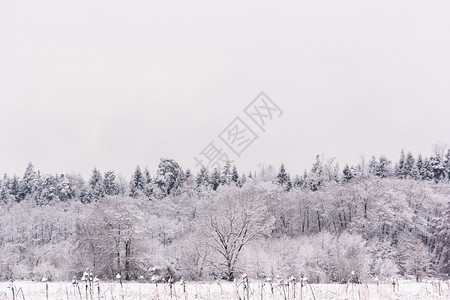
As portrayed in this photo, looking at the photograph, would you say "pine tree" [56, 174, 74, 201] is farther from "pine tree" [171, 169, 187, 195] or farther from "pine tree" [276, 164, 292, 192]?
"pine tree" [276, 164, 292, 192]

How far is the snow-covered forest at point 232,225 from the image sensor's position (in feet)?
156

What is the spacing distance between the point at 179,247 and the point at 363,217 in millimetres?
37429

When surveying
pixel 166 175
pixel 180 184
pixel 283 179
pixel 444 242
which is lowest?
pixel 444 242

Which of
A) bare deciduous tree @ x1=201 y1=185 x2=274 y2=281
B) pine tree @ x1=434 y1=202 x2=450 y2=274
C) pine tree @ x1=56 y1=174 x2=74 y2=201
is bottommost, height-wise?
pine tree @ x1=434 y1=202 x2=450 y2=274

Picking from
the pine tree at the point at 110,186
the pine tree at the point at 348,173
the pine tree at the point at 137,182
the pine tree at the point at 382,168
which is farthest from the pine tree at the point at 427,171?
the pine tree at the point at 110,186

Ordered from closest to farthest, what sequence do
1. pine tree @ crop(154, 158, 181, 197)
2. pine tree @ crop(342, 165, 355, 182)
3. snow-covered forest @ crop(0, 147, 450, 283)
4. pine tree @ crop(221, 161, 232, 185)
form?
1. snow-covered forest @ crop(0, 147, 450, 283)
2. pine tree @ crop(342, 165, 355, 182)
3. pine tree @ crop(154, 158, 181, 197)
4. pine tree @ crop(221, 161, 232, 185)

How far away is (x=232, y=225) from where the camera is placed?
40.0m

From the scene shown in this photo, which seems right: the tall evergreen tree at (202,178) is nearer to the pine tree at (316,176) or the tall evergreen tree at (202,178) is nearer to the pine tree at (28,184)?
the pine tree at (316,176)

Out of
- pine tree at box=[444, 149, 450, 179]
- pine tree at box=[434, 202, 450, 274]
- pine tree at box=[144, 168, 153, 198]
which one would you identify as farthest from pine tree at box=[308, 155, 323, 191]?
pine tree at box=[144, 168, 153, 198]

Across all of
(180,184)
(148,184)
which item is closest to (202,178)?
(180,184)

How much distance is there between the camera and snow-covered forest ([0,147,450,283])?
47406 mm

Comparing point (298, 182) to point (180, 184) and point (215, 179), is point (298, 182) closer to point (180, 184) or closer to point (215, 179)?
point (215, 179)

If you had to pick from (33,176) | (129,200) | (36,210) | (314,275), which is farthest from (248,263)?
(33,176)

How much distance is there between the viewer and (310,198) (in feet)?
278
